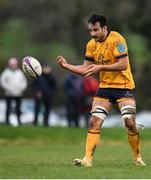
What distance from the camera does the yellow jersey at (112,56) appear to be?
1590 centimetres

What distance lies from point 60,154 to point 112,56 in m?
7.36

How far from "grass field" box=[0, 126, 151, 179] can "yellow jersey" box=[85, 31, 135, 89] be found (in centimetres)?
145

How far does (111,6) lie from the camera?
186 feet

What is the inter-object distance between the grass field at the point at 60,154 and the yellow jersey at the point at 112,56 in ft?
4.75

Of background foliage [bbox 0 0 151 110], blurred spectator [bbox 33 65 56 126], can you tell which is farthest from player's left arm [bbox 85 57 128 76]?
background foliage [bbox 0 0 151 110]

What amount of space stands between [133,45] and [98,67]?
4490 centimetres

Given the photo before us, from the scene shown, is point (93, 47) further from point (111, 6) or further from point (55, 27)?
point (55, 27)

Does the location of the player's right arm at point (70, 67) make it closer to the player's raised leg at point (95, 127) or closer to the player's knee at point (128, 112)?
the player's raised leg at point (95, 127)

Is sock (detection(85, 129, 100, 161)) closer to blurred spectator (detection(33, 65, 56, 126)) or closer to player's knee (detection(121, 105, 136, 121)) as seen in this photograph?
player's knee (detection(121, 105, 136, 121))

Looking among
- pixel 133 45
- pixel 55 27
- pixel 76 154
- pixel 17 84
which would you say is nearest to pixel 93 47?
pixel 76 154

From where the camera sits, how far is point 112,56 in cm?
1600

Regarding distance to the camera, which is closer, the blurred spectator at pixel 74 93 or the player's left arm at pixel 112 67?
the player's left arm at pixel 112 67

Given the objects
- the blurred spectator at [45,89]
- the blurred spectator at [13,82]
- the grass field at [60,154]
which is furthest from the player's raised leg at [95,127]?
the blurred spectator at [45,89]

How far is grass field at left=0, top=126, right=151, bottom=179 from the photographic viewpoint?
47.8ft
